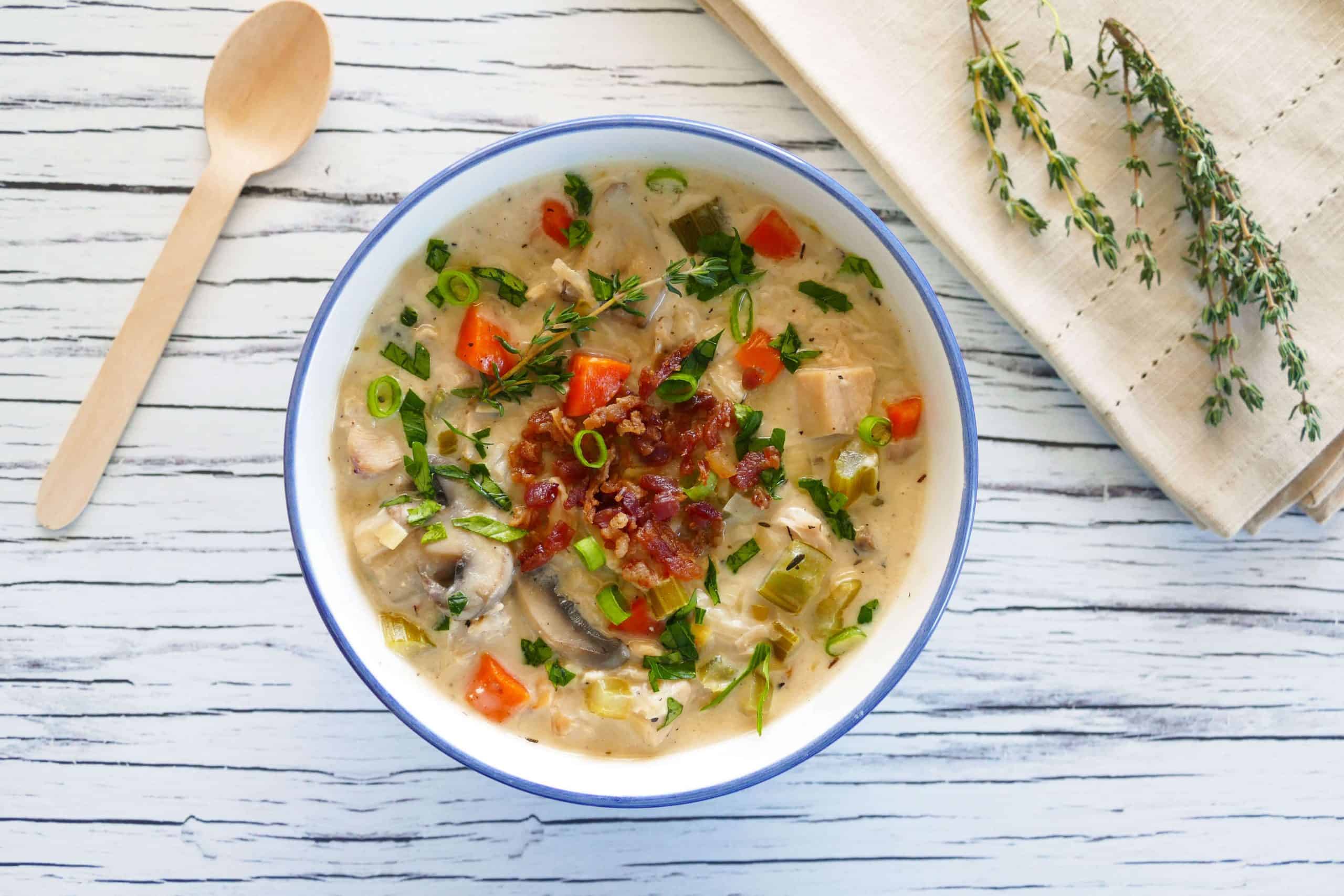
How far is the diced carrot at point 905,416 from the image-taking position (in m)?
2.81

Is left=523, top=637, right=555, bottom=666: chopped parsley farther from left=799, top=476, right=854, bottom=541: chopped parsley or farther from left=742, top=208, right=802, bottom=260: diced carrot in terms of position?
left=742, top=208, right=802, bottom=260: diced carrot

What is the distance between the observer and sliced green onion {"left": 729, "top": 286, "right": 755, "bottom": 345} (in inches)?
108

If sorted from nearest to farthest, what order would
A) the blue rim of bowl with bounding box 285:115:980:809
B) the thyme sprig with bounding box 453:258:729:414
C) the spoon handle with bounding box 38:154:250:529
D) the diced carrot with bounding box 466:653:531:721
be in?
the blue rim of bowl with bounding box 285:115:980:809 → the thyme sprig with bounding box 453:258:729:414 → the diced carrot with bounding box 466:653:531:721 → the spoon handle with bounding box 38:154:250:529

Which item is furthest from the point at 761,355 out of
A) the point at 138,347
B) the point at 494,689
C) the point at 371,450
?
the point at 138,347

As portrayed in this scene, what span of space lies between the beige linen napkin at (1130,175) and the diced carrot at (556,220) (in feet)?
2.70

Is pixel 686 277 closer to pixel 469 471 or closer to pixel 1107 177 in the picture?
pixel 469 471

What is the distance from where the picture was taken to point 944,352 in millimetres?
2551

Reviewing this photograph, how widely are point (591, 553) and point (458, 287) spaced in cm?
83

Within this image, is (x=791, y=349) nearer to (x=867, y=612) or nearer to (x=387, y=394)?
Answer: (x=867, y=612)

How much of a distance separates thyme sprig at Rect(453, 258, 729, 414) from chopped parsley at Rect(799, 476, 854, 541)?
2.12 feet

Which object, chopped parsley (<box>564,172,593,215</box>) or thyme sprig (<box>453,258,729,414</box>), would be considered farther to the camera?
chopped parsley (<box>564,172,593,215</box>)

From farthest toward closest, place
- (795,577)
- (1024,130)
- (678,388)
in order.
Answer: (1024,130), (795,577), (678,388)

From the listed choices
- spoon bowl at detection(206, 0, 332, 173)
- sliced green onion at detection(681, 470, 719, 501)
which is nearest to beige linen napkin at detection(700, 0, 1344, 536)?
sliced green onion at detection(681, 470, 719, 501)

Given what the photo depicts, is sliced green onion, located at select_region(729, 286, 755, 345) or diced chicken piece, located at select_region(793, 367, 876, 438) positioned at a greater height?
sliced green onion, located at select_region(729, 286, 755, 345)
